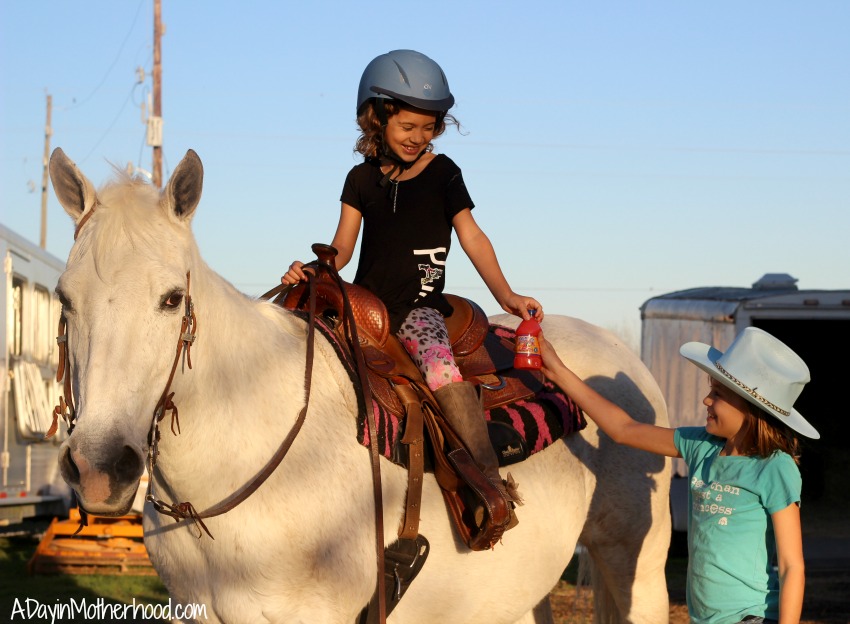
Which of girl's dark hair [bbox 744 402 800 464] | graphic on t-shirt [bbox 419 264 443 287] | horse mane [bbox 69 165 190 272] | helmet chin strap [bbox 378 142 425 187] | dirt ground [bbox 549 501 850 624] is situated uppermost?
helmet chin strap [bbox 378 142 425 187]

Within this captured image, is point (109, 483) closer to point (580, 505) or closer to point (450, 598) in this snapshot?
point (450, 598)

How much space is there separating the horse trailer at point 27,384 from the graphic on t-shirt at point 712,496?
9.23 m

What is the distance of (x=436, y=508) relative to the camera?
13.2 feet

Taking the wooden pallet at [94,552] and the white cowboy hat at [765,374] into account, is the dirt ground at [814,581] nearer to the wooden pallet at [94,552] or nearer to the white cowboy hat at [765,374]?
the white cowboy hat at [765,374]

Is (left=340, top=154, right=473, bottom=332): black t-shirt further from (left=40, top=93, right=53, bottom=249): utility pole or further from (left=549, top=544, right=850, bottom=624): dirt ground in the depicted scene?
(left=40, top=93, right=53, bottom=249): utility pole

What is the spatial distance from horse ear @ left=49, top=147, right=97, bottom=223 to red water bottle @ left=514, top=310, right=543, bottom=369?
1678 millimetres

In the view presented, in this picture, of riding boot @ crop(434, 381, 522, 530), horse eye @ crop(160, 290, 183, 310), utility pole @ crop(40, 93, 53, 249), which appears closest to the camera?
horse eye @ crop(160, 290, 183, 310)

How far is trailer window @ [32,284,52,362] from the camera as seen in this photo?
12312mm

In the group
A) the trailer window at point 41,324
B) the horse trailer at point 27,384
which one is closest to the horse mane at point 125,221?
the horse trailer at point 27,384

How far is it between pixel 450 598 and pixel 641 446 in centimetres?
97

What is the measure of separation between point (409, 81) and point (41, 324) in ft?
31.5

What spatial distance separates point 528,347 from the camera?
4016 millimetres

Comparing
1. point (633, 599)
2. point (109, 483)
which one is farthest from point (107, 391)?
point (633, 599)

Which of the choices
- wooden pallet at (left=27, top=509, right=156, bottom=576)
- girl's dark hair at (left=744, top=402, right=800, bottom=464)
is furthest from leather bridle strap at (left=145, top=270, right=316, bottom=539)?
wooden pallet at (left=27, top=509, right=156, bottom=576)
